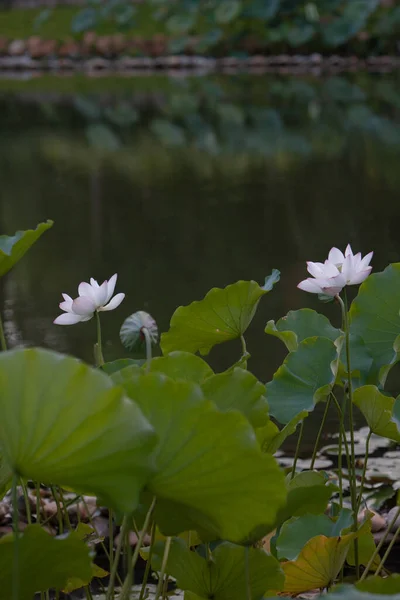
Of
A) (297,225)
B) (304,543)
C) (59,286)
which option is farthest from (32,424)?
(297,225)

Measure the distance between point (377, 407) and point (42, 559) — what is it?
371mm

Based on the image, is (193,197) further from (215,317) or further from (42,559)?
(42,559)

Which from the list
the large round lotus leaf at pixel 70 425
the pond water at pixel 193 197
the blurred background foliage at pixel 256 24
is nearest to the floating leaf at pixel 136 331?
the large round lotus leaf at pixel 70 425

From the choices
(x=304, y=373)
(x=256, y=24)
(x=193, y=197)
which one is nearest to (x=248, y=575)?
(x=304, y=373)

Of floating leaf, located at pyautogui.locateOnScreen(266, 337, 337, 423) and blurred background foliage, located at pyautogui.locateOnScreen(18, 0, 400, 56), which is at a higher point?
blurred background foliage, located at pyautogui.locateOnScreen(18, 0, 400, 56)

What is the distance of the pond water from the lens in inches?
123

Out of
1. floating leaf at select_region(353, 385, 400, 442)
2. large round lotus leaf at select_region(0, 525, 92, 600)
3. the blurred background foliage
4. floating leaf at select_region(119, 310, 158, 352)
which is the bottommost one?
large round lotus leaf at select_region(0, 525, 92, 600)

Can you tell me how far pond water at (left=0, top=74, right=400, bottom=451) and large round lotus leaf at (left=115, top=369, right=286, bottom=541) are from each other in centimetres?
118

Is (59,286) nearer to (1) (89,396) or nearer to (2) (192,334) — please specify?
(2) (192,334)

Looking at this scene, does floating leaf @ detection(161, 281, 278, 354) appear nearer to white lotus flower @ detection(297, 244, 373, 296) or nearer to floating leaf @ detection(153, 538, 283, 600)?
white lotus flower @ detection(297, 244, 373, 296)

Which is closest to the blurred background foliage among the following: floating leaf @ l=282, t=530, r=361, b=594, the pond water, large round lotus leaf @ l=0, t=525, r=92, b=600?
the pond water

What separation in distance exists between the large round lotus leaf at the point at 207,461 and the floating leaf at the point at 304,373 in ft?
0.96

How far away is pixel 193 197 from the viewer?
5090 mm

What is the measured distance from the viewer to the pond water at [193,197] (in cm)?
313
